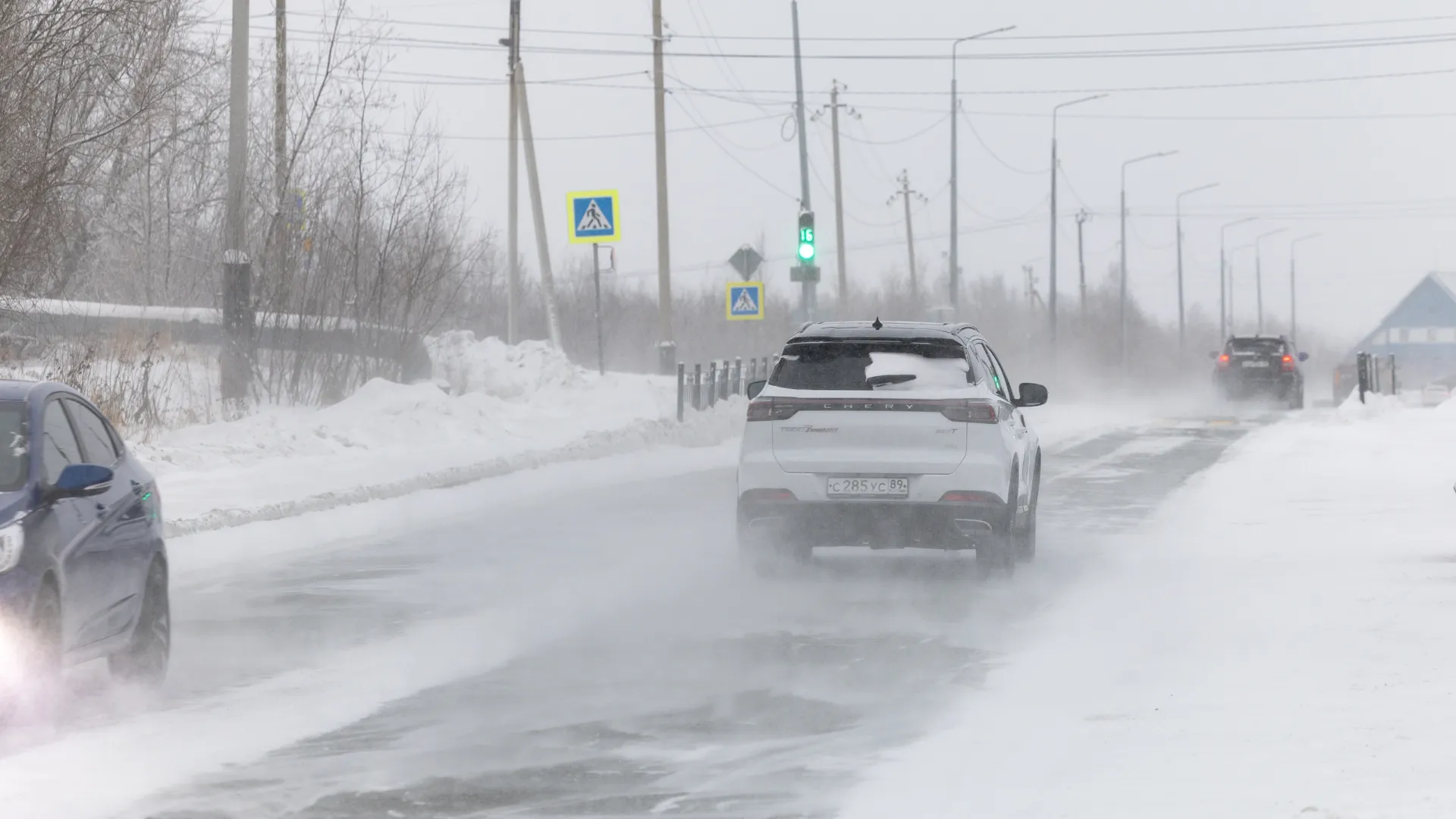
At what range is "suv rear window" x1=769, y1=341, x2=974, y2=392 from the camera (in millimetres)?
12844

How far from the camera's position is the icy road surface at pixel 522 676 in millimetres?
6711

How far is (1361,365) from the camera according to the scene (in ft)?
139

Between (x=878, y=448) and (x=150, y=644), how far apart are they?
5.30 m

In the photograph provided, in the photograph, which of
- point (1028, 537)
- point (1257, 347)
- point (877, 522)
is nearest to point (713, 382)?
point (1257, 347)

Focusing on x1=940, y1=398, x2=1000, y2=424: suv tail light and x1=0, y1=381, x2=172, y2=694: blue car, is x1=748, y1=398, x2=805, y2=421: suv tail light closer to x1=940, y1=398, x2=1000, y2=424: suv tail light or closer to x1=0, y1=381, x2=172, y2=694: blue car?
x1=940, y1=398, x2=1000, y2=424: suv tail light

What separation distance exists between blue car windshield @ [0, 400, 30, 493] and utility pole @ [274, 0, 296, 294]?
17182 millimetres

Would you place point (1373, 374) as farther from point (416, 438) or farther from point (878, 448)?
point (878, 448)

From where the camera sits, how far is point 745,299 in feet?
119

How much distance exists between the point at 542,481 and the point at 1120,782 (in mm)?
16043

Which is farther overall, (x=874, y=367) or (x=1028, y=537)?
(x=1028, y=537)

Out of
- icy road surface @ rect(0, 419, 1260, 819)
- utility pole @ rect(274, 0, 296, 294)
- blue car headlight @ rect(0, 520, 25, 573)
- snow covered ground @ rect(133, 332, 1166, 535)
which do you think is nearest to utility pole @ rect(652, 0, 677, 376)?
snow covered ground @ rect(133, 332, 1166, 535)

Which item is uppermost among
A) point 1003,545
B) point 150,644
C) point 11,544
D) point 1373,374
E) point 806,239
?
point 806,239

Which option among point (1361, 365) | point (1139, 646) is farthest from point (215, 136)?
point (1139, 646)

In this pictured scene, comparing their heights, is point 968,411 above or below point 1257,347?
above
